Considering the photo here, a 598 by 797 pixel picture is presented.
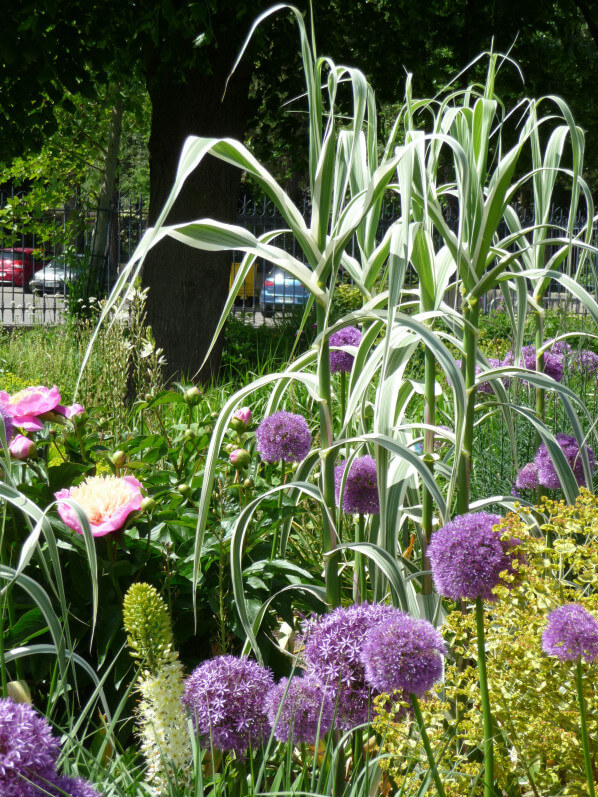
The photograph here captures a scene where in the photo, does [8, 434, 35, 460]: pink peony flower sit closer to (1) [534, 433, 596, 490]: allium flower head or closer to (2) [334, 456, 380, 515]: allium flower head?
(2) [334, 456, 380, 515]: allium flower head

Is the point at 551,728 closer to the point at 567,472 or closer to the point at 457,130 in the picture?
the point at 567,472

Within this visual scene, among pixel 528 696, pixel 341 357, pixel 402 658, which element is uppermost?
pixel 341 357

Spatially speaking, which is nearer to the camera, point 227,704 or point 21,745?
point 21,745

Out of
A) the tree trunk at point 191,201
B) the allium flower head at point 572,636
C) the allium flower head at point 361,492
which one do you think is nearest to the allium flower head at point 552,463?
the allium flower head at point 361,492

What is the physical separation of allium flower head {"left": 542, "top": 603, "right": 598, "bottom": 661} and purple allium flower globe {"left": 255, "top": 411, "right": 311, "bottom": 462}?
2.87 ft

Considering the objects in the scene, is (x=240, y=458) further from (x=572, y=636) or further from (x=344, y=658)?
(x=572, y=636)

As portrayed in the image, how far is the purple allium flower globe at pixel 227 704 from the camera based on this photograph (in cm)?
116

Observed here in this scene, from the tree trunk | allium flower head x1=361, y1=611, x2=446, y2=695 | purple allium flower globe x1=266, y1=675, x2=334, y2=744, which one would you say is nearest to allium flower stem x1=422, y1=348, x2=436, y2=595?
purple allium flower globe x1=266, y1=675, x2=334, y2=744

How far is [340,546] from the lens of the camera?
4.68 ft

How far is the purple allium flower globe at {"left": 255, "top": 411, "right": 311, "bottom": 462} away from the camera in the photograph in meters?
1.79

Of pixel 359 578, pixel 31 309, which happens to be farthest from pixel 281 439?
pixel 31 309

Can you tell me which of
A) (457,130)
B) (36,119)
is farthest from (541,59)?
(457,130)

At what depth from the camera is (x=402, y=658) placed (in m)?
1.00

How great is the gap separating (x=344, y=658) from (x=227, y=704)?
0.18 meters
